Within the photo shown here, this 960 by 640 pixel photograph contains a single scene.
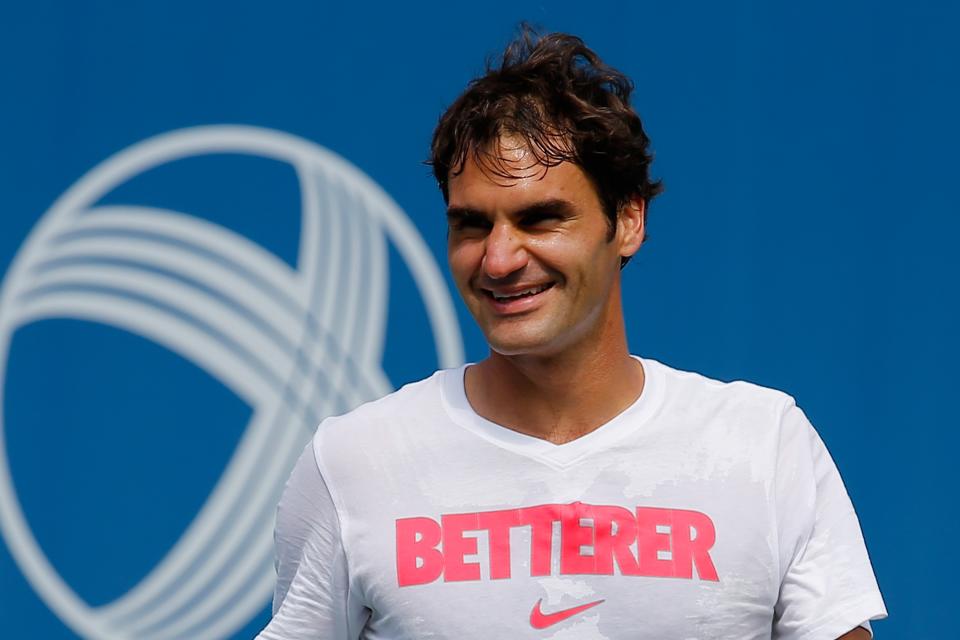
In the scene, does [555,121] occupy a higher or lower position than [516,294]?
higher

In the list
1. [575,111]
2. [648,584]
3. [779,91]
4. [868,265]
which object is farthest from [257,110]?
[648,584]

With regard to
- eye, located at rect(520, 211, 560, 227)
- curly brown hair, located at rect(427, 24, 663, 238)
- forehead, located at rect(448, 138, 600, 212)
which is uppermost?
curly brown hair, located at rect(427, 24, 663, 238)

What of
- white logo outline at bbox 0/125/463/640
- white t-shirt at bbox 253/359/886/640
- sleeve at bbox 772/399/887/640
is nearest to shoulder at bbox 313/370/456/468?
white t-shirt at bbox 253/359/886/640

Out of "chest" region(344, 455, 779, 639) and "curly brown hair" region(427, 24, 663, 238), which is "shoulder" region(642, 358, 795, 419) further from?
"curly brown hair" region(427, 24, 663, 238)

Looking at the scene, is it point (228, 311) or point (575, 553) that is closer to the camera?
point (575, 553)

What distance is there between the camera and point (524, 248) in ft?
4.86

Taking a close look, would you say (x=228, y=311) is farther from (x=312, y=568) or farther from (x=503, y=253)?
(x=503, y=253)

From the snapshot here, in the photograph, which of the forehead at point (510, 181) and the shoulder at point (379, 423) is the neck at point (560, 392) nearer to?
the shoulder at point (379, 423)

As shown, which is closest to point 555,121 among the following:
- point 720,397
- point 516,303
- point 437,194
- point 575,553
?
point 516,303

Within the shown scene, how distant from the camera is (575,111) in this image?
155 centimetres

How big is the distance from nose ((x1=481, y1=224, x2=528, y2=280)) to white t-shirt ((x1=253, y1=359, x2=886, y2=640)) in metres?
0.21

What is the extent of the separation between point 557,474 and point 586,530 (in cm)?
7

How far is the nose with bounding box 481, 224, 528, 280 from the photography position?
4.80 ft

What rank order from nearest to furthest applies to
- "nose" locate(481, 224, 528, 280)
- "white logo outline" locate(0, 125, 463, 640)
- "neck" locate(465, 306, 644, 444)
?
"nose" locate(481, 224, 528, 280), "neck" locate(465, 306, 644, 444), "white logo outline" locate(0, 125, 463, 640)
